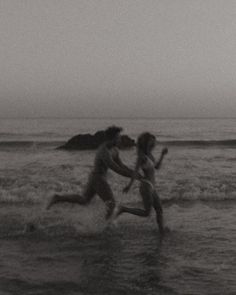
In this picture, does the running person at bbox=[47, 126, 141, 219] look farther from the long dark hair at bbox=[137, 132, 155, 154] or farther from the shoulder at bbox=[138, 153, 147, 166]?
the long dark hair at bbox=[137, 132, 155, 154]

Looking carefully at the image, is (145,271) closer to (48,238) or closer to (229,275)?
(229,275)

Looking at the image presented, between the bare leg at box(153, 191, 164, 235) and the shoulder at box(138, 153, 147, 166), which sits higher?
the shoulder at box(138, 153, 147, 166)

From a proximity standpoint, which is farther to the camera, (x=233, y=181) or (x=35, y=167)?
(x=35, y=167)

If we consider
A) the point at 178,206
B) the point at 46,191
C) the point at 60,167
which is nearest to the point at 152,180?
the point at 178,206

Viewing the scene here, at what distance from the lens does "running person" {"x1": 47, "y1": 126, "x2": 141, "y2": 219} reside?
838cm

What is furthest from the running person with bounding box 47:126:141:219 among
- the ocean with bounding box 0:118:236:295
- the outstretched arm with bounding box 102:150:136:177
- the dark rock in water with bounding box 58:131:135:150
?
the dark rock in water with bounding box 58:131:135:150

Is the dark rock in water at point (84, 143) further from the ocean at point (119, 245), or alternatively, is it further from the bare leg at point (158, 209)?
the bare leg at point (158, 209)

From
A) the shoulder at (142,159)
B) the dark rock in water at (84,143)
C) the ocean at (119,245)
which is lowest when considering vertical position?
the dark rock in water at (84,143)

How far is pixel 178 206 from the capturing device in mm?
11430

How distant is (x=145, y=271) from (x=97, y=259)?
0.94 m

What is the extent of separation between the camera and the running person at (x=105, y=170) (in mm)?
8383

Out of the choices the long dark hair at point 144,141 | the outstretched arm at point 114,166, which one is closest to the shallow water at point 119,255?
the outstretched arm at point 114,166

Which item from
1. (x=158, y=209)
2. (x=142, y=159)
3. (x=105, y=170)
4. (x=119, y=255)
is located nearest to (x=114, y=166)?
(x=105, y=170)

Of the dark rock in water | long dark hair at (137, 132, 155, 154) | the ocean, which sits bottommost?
the dark rock in water
